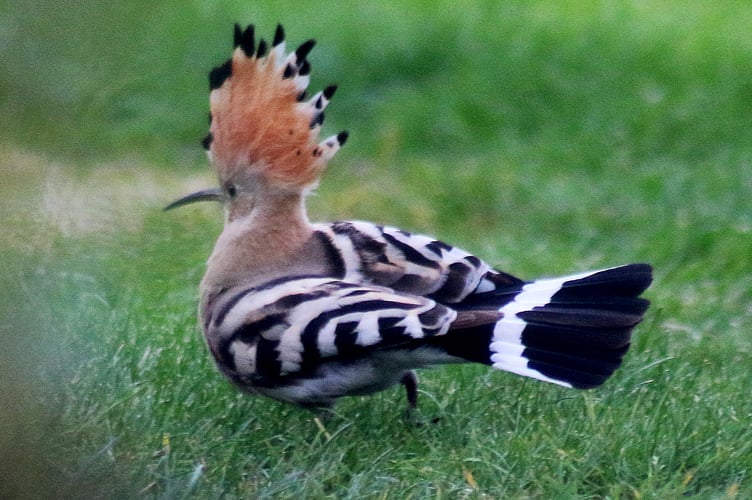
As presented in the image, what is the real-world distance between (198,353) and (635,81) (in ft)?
16.5

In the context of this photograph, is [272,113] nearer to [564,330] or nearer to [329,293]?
[329,293]

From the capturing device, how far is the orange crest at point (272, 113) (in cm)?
347

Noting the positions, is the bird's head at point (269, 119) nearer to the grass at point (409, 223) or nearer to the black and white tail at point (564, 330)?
the grass at point (409, 223)

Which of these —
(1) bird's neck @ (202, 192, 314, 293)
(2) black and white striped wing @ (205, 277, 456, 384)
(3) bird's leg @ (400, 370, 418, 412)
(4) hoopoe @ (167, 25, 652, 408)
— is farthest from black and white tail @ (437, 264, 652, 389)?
(1) bird's neck @ (202, 192, 314, 293)

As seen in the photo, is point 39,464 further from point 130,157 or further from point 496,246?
point 130,157

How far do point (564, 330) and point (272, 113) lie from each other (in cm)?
102

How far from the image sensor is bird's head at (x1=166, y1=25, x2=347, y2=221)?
3.47 m

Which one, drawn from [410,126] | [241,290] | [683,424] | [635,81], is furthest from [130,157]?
[683,424]

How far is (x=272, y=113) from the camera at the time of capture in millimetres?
3461

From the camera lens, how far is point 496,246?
19.9 feet

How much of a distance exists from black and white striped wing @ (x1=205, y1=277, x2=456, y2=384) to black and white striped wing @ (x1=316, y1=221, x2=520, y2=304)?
0.10 meters

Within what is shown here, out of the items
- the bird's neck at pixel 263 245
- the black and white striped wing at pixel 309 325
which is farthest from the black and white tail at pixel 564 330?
the bird's neck at pixel 263 245


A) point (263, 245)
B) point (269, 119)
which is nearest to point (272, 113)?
point (269, 119)

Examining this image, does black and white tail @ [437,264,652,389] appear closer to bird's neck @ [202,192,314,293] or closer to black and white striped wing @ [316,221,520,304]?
black and white striped wing @ [316,221,520,304]
